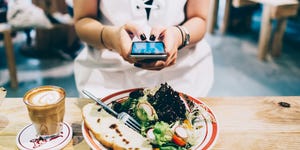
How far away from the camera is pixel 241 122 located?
123cm

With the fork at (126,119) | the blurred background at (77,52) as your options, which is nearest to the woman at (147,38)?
the fork at (126,119)

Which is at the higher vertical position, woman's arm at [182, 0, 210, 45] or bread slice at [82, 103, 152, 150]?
woman's arm at [182, 0, 210, 45]

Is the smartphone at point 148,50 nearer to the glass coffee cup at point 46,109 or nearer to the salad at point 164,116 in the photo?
the salad at point 164,116

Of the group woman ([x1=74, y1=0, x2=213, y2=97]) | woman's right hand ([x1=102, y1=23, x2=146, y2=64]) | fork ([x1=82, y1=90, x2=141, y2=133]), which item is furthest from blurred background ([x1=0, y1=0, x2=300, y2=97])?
fork ([x1=82, y1=90, x2=141, y2=133])

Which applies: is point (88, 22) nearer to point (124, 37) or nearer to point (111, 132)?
point (124, 37)

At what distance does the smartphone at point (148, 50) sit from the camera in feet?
3.61

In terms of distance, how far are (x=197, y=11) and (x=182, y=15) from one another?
0.08 m

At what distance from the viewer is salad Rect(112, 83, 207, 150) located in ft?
3.26

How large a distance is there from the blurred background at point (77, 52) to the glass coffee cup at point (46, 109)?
242cm

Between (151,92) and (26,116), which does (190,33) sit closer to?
(151,92)

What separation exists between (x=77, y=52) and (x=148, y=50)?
3682 millimetres

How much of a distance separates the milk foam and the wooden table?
15cm

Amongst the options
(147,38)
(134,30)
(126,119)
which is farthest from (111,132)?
(147,38)

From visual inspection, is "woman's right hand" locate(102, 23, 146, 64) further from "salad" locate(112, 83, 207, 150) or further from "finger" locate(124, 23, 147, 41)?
"salad" locate(112, 83, 207, 150)
